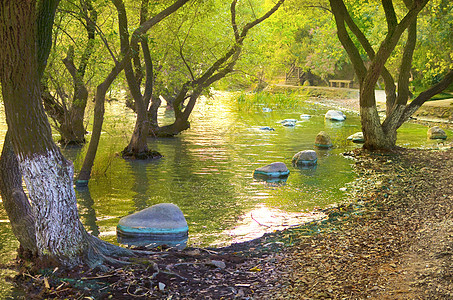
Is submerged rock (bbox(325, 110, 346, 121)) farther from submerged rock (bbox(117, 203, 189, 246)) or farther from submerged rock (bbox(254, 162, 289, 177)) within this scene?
submerged rock (bbox(117, 203, 189, 246))

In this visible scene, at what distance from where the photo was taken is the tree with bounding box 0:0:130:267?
18.6 feet

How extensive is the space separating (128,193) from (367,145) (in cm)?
936

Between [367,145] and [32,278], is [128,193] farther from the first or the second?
[367,145]

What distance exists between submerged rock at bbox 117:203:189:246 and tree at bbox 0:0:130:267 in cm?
261

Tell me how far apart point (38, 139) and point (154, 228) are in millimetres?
3725

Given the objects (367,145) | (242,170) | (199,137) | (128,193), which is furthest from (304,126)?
(128,193)

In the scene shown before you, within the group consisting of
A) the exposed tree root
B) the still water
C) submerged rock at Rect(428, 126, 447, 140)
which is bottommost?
the still water

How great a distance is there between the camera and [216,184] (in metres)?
13.6

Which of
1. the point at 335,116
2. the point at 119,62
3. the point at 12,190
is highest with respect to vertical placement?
the point at 119,62

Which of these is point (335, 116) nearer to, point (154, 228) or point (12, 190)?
point (154, 228)

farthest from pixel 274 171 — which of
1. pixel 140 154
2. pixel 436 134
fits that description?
pixel 436 134

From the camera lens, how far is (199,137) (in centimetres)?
2295

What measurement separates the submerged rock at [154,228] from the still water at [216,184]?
235 millimetres

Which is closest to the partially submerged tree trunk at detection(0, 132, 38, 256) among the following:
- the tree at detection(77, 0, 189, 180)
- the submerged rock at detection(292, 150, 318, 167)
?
the tree at detection(77, 0, 189, 180)
